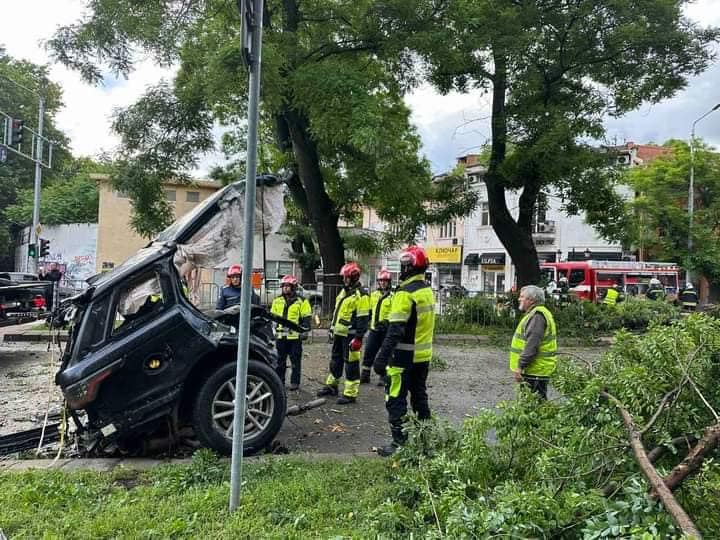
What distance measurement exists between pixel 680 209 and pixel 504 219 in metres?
20.1

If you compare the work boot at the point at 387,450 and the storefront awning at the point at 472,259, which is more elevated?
the storefront awning at the point at 472,259

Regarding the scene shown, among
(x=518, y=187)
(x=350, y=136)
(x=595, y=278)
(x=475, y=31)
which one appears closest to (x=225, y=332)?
(x=350, y=136)

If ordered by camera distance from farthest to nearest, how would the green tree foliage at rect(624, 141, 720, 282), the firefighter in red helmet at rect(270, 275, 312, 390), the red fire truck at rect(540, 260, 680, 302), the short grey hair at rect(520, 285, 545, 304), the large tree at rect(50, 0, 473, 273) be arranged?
the green tree foliage at rect(624, 141, 720, 282)
the red fire truck at rect(540, 260, 680, 302)
the large tree at rect(50, 0, 473, 273)
the firefighter in red helmet at rect(270, 275, 312, 390)
the short grey hair at rect(520, 285, 545, 304)

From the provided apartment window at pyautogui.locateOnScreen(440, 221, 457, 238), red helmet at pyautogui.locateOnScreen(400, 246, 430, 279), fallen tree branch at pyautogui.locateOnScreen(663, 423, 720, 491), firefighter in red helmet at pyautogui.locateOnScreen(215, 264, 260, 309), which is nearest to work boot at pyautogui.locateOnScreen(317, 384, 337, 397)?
firefighter in red helmet at pyautogui.locateOnScreen(215, 264, 260, 309)

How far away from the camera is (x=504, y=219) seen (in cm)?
1650

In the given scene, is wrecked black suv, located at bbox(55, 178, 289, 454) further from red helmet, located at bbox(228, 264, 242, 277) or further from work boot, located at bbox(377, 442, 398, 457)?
red helmet, located at bbox(228, 264, 242, 277)

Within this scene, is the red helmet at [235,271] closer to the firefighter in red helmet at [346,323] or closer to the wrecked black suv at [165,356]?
the firefighter in red helmet at [346,323]

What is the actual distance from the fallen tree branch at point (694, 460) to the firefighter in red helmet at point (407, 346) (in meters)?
2.36

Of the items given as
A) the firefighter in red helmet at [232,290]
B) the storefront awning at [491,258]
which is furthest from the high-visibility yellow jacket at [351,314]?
the storefront awning at [491,258]

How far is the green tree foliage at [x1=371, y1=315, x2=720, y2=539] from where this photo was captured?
252 centimetres

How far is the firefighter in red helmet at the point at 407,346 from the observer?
4.77 meters

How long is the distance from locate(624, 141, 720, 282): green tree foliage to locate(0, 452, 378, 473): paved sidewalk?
2924 cm

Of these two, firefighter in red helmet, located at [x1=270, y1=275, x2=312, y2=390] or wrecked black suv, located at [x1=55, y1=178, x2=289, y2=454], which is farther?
firefighter in red helmet, located at [x1=270, y1=275, x2=312, y2=390]

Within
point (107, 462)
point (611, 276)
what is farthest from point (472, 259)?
point (107, 462)
